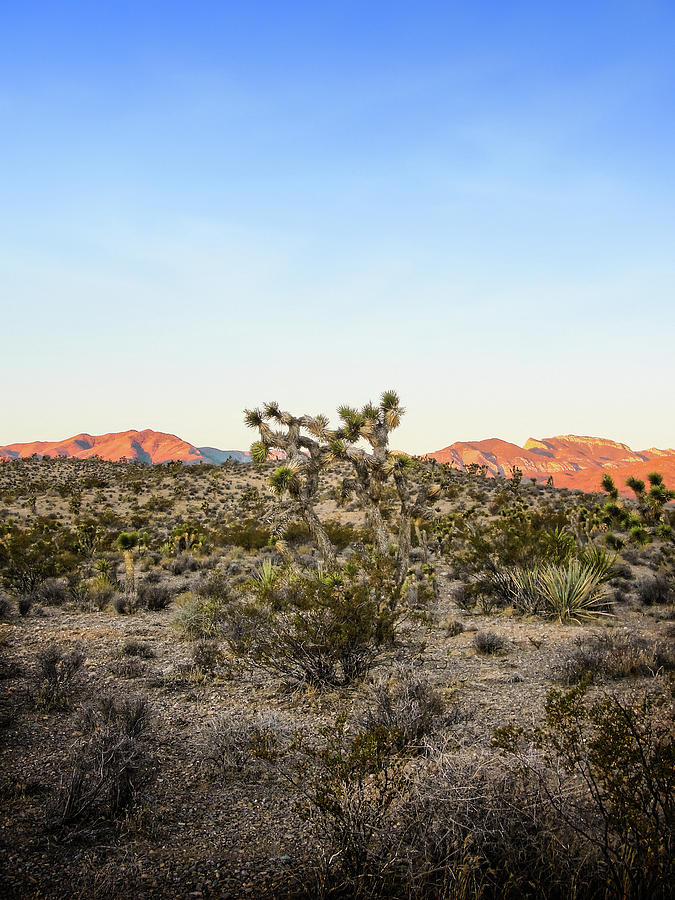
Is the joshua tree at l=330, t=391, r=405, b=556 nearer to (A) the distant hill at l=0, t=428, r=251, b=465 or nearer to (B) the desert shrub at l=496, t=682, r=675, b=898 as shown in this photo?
(B) the desert shrub at l=496, t=682, r=675, b=898

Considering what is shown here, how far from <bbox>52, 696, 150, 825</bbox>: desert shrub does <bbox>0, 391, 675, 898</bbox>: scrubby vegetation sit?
0.10 ft

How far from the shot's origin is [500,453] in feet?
357

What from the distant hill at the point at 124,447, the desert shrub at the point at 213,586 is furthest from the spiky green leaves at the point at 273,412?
the distant hill at the point at 124,447

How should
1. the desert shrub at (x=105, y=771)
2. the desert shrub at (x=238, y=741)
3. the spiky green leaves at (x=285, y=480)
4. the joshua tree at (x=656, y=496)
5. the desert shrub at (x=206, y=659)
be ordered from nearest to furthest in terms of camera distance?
the desert shrub at (x=105, y=771)
the desert shrub at (x=238, y=741)
the desert shrub at (x=206, y=659)
the spiky green leaves at (x=285, y=480)
the joshua tree at (x=656, y=496)

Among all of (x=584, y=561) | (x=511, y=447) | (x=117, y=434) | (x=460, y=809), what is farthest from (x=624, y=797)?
(x=117, y=434)

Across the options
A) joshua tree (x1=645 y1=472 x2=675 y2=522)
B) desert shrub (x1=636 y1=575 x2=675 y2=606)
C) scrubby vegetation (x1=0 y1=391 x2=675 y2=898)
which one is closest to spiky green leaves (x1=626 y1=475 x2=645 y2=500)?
joshua tree (x1=645 y1=472 x2=675 y2=522)

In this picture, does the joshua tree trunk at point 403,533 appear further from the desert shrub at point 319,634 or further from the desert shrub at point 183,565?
the desert shrub at point 183,565

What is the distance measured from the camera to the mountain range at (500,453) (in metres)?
84.9

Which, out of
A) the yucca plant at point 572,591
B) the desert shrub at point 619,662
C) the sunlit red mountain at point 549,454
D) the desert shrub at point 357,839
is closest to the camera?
the desert shrub at point 357,839

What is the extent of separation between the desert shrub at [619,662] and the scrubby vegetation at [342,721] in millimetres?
35

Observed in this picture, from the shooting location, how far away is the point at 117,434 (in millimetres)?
145250

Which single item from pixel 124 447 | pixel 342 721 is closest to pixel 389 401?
pixel 342 721

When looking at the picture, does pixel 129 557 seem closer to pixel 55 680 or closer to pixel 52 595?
pixel 52 595

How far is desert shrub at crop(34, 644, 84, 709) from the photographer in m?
6.84
